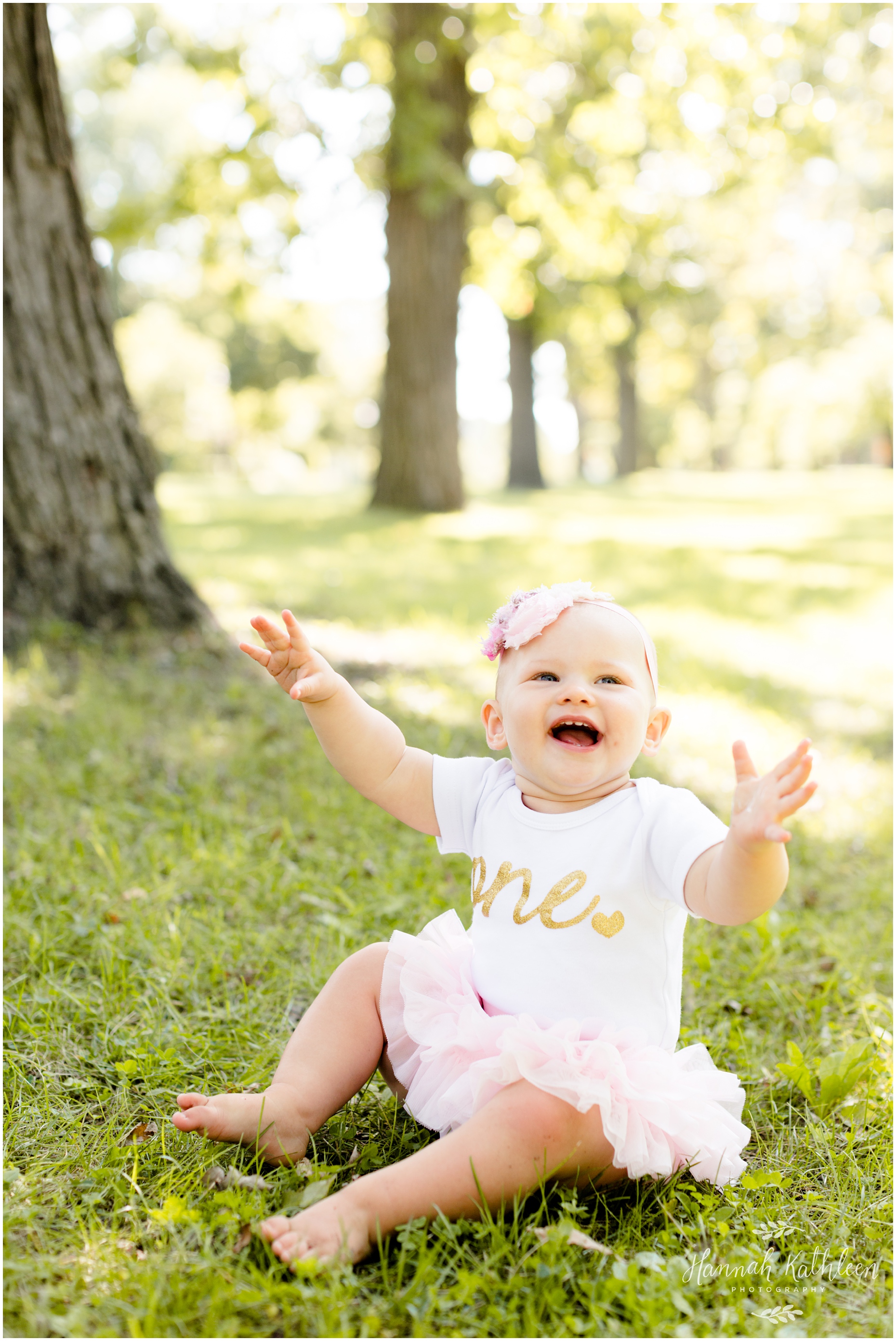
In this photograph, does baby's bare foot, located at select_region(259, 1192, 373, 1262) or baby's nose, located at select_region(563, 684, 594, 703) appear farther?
baby's nose, located at select_region(563, 684, 594, 703)

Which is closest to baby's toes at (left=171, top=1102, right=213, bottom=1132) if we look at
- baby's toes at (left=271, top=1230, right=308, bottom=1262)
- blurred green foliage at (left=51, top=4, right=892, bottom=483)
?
baby's toes at (left=271, top=1230, right=308, bottom=1262)

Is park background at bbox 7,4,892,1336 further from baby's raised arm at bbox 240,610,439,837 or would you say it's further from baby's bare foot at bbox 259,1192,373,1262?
baby's raised arm at bbox 240,610,439,837

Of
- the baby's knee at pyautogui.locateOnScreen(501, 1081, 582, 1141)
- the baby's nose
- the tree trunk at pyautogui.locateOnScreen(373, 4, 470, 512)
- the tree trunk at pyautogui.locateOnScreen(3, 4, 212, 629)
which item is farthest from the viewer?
the tree trunk at pyautogui.locateOnScreen(373, 4, 470, 512)

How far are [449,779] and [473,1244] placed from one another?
806 millimetres

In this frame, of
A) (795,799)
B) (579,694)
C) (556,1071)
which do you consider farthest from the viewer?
(579,694)

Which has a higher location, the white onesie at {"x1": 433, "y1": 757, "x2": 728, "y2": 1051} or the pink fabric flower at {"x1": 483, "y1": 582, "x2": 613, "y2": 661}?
the pink fabric flower at {"x1": 483, "y1": 582, "x2": 613, "y2": 661}

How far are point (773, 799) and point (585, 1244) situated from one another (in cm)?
75

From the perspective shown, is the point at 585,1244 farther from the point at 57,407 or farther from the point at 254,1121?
the point at 57,407

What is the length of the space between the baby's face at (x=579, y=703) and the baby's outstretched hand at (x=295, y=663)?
34 centimetres

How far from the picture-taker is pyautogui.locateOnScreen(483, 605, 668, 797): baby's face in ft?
5.89

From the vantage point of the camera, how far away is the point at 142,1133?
1.85 m

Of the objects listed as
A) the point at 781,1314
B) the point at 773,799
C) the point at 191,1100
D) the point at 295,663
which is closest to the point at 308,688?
the point at 295,663

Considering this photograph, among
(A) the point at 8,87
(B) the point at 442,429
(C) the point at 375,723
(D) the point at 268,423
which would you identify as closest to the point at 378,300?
(D) the point at 268,423

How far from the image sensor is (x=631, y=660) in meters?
1.84
